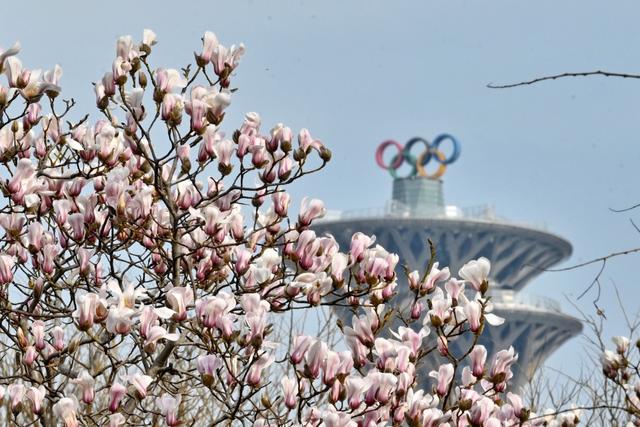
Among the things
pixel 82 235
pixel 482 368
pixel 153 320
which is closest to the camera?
pixel 153 320

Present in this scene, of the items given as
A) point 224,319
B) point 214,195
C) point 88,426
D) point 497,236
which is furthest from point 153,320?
point 497,236

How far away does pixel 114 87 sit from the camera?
6.56 metres

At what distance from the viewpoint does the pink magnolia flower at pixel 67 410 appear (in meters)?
5.38

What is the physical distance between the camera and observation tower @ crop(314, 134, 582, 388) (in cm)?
8681

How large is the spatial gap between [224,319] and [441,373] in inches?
45.4

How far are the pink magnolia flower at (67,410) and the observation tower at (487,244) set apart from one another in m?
81.3

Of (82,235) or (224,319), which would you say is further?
(82,235)

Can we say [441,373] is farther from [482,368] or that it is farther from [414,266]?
[414,266]

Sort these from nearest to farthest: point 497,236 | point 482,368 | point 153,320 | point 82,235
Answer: point 153,320 → point 482,368 → point 82,235 → point 497,236

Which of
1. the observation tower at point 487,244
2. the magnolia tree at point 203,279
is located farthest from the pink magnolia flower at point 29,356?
the observation tower at point 487,244

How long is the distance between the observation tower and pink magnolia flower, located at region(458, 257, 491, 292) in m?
80.8

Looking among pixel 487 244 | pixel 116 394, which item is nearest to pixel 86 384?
pixel 116 394

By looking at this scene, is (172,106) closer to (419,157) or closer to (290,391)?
(290,391)

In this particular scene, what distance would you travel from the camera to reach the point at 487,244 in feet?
298
